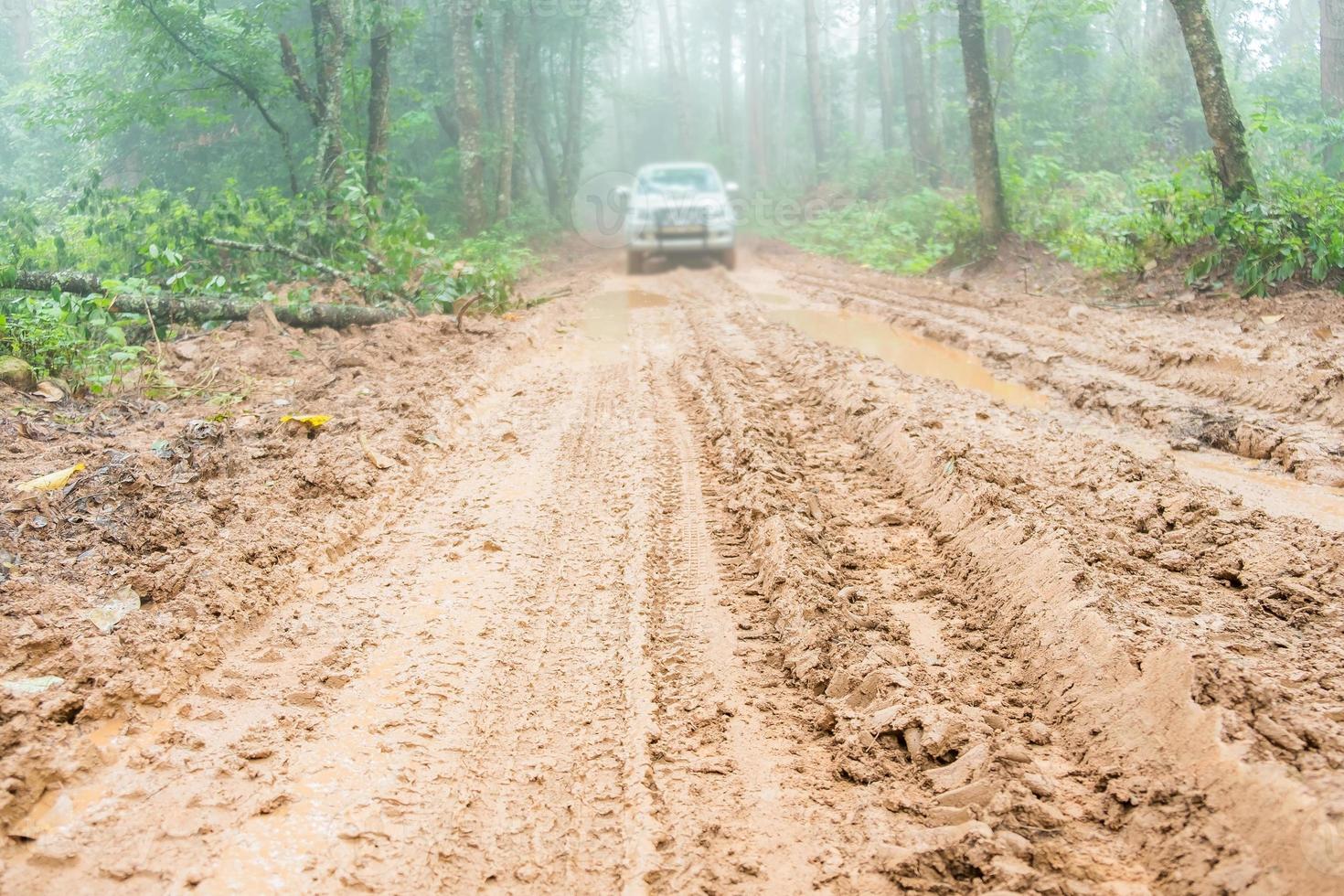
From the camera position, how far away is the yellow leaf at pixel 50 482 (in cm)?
432

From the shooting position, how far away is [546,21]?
23.0 m

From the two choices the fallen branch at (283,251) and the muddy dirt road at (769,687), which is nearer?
the muddy dirt road at (769,687)

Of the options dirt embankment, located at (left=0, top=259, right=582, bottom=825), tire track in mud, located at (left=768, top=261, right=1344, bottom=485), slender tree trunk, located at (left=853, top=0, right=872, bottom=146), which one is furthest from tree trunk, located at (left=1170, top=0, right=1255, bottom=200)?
slender tree trunk, located at (left=853, top=0, right=872, bottom=146)

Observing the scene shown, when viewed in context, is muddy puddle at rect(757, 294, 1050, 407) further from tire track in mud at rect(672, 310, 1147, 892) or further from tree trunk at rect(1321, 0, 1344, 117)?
tree trunk at rect(1321, 0, 1344, 117)

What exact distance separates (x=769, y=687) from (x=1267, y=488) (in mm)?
3171

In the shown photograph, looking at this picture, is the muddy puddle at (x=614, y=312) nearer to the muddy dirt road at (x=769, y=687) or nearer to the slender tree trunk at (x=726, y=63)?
the muddy dirt road at (x=769, y=687)

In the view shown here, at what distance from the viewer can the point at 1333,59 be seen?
15.3m

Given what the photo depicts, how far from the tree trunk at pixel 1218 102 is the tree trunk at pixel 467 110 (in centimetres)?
1257

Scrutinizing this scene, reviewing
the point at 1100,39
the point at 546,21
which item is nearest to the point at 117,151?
the point at 546,21

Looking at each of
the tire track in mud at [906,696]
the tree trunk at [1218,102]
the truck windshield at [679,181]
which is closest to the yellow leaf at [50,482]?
the tire track in mud at [906,696]

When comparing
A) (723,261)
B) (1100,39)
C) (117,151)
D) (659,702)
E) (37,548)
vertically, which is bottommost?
(659,702)

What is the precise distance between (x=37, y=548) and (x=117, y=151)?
20.4 metres

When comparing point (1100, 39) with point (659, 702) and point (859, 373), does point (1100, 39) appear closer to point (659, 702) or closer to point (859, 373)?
point (859, 373)

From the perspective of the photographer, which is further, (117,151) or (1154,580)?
(117,151)
